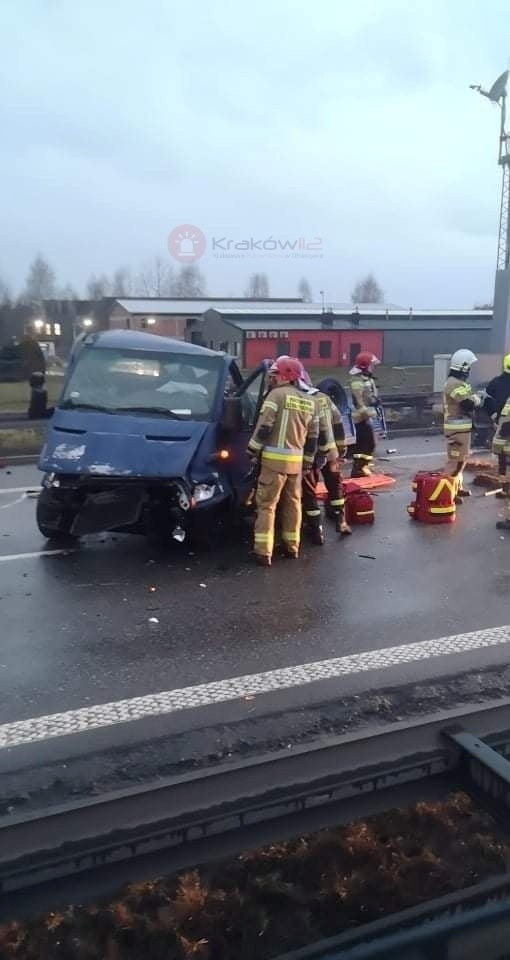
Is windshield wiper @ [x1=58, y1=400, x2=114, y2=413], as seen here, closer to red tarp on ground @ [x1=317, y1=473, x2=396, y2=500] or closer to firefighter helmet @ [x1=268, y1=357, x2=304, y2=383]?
firefighter helmet @ [x1=268, y1=357, x2=304, y2=383]

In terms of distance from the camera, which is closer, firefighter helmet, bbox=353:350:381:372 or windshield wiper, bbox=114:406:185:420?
windshield wiper, bbox=114:406:185:420

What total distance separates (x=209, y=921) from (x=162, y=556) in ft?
15.1

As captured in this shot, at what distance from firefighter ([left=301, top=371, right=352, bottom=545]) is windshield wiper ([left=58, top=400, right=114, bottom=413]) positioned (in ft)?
6.00

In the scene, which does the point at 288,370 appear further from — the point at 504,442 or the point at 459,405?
the point at 459,405

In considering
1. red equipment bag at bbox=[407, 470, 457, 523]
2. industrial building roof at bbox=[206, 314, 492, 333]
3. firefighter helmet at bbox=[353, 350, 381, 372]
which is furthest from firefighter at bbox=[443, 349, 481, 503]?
industrial building roof at bbox=[206, 314, 492, 333]

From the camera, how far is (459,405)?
30.4ft

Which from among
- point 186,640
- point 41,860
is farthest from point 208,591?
point 41,860

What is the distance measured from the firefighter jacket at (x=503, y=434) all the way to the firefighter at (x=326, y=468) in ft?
5.55

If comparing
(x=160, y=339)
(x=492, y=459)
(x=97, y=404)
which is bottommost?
(x=492, y=459)

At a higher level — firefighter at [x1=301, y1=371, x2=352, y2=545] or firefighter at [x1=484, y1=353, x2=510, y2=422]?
firefighter at [x1=484, y1=353, x2=510, y2=422]

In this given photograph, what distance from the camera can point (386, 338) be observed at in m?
45.5

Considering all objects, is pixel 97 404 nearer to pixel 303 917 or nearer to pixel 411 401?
pixel 303 917

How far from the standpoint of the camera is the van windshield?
743cm

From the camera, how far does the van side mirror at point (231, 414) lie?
710 cm
